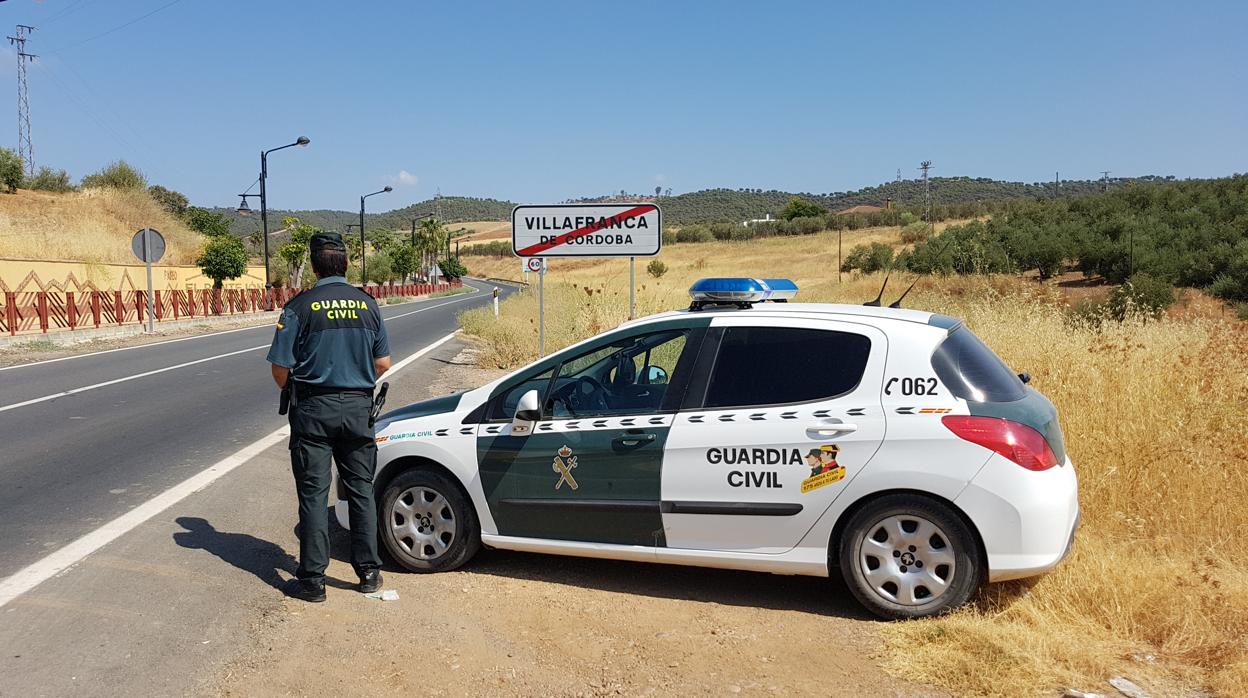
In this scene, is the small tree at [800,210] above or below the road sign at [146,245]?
above

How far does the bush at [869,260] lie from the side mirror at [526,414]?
42493mm

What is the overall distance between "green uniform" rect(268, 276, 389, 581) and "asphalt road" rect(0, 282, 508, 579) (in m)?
1.85

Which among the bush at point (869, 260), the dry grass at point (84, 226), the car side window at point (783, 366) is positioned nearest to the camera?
the car side window at point (783, 366)

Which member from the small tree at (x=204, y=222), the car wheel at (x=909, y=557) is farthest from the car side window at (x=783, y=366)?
the small tree at (x=204, y=222)

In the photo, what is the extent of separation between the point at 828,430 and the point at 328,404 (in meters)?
2.51

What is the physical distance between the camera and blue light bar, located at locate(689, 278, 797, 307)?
5176mm

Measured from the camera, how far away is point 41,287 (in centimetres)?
3350

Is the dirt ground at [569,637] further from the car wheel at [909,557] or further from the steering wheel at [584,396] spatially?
the steering wheel at [584,396]

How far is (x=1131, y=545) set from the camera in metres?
5.23

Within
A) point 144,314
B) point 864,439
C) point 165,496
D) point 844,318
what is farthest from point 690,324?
point 144,314

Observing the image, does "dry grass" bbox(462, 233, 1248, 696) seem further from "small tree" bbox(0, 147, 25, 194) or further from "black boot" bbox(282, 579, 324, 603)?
"small tree" bbox(0, 147, 25, 194)

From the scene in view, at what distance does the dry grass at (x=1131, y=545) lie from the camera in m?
3.88

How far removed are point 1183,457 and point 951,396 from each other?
2.70 metres

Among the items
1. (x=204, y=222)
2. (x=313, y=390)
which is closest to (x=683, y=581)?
(x=313, y=390)
